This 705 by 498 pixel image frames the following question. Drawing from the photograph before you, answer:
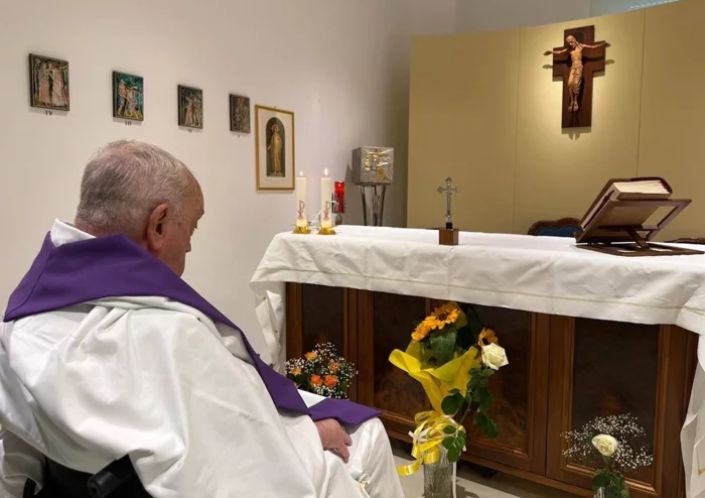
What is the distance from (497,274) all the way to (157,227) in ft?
4.72

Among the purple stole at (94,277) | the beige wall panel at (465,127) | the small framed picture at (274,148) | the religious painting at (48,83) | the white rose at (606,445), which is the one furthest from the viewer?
the beige wall panel at (465,127)

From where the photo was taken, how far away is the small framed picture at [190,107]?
135 inches

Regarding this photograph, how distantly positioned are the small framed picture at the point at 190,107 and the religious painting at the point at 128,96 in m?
0.29

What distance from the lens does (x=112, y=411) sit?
1051 mm

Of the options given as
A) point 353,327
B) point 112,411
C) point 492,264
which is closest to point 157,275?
point 112,411

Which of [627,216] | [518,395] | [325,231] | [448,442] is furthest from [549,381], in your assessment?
[325,231]

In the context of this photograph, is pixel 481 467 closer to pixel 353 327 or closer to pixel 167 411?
pixel 353 327

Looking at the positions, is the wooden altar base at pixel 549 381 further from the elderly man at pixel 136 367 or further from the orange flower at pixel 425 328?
the elderly man at pixel 136 367

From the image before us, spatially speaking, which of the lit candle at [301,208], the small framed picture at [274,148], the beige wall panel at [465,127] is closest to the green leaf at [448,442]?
the lit candle at [301,208]

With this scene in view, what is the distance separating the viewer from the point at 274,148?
13.9ft

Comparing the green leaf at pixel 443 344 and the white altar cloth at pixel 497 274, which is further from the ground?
the white altar cloth at pixel 497 274

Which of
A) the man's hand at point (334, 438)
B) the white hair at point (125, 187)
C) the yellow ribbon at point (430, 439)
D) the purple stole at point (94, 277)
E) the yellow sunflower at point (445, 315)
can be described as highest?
the white hair at point (125, 187)

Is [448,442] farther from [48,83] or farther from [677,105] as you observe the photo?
[677,105]

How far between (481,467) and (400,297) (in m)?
0.87
